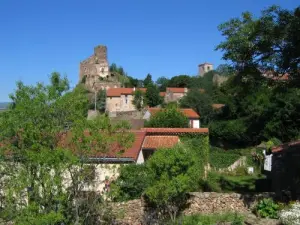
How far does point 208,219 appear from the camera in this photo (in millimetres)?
15180

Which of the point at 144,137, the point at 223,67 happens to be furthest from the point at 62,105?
the point at 144,137

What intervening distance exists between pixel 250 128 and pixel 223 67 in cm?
3126

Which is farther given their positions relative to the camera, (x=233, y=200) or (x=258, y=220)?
(x=233, y=200)

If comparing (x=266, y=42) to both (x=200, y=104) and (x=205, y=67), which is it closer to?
(x=200, y=104)

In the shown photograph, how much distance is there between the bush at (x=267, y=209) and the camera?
51.0ft

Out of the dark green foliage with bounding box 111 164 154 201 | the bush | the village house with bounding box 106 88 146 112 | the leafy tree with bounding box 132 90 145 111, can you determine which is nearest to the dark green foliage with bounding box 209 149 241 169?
the dark green foliage with bounding box 111 164 154 201

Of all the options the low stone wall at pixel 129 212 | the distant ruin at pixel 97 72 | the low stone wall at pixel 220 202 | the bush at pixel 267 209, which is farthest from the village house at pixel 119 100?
the bush at pixel 267 209

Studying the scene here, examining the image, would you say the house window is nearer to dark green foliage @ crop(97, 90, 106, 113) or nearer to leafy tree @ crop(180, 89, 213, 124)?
leafy tree @ crop(180, 89, 213, 124)

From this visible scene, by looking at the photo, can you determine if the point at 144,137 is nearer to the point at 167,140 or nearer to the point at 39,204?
the point at 167,140

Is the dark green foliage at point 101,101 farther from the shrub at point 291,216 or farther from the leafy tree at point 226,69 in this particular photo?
the shrub at point 291,216

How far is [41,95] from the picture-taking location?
10.8 meters

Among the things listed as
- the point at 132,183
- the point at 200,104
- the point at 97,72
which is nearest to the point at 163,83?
the point at 97,72

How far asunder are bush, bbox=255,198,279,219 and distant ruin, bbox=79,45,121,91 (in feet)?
271

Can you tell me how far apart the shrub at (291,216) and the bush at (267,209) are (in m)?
0.83
